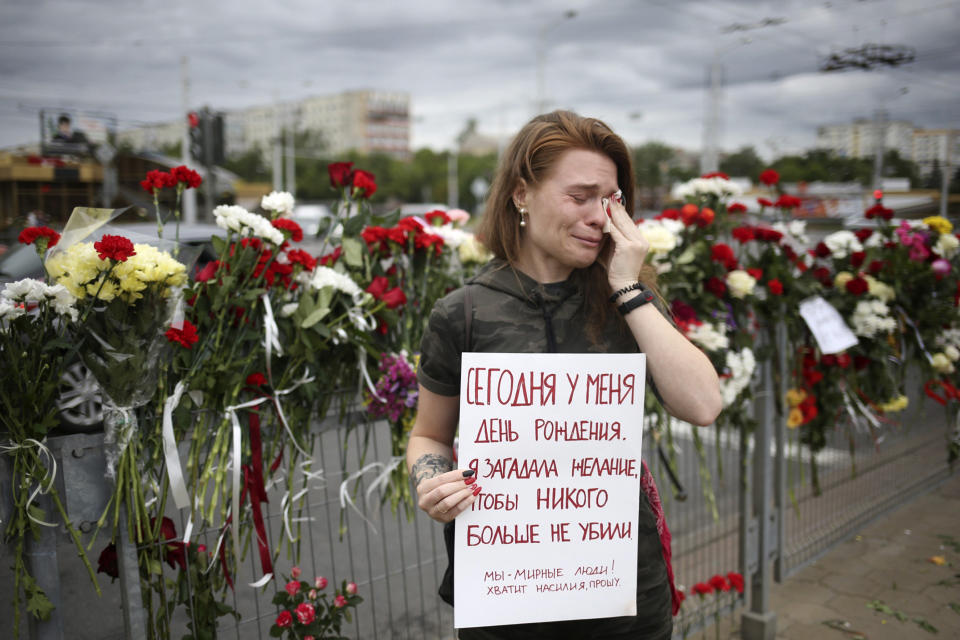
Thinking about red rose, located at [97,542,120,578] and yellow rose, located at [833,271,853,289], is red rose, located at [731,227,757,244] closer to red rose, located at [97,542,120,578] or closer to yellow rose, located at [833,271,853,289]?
yellow rose, located at [833,271,853,289]

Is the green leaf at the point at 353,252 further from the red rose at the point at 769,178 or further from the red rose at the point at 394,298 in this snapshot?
the red rose at the point at 769,178

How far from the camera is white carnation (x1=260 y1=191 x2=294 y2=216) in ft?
7.76

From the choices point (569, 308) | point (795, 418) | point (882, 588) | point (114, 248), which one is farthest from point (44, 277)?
point (882, 588)

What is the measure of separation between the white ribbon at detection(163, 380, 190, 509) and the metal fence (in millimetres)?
161

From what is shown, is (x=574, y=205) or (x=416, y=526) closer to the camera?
(x=574, y=205)

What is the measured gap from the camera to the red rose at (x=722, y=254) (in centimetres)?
303

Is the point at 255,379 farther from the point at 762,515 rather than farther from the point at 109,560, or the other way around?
the point at 762,515

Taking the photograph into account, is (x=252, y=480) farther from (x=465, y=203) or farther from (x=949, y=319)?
(x=465, y=203)

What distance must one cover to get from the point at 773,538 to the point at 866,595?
757mm

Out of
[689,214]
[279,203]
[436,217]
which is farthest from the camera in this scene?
[689,214]

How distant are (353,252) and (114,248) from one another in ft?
3.15

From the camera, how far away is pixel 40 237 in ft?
6.41

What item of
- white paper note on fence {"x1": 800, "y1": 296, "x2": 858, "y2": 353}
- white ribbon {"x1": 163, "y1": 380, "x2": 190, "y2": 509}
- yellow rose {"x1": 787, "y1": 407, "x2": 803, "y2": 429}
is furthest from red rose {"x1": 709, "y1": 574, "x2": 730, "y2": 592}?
white ribbon {"x1": 163, "y1": 380, "x2": 190, "y2": 509}

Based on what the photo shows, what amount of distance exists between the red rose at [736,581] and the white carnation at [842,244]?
1.76m
